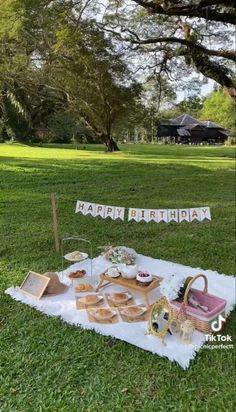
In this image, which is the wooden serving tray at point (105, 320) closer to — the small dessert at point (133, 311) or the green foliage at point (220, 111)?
the small dessert at point (133, 311)

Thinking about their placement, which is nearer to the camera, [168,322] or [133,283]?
[168,322]

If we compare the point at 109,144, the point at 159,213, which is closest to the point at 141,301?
the point at 159,213

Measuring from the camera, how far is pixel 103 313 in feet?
9.60

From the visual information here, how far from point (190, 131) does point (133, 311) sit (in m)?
42.2

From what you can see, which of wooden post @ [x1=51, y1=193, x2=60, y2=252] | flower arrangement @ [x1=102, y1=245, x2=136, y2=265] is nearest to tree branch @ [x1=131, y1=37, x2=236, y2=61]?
wooden post @ [x1=51, y1=193, x2=60, y2=252]

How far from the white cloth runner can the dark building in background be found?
39.9 metres

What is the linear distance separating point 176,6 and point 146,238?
5942mm

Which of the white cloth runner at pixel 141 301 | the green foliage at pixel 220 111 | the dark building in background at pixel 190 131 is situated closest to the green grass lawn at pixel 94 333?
the white cloth runner at pixel 141 301

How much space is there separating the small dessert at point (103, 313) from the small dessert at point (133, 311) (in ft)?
0.33

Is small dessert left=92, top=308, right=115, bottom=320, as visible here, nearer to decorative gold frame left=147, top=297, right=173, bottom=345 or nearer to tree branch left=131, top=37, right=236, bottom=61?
decorative gold frame left=147, top=297, right=173, bottom=345

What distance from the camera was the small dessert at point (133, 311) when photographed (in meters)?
2.89

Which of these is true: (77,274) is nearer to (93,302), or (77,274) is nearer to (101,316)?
(93,302)

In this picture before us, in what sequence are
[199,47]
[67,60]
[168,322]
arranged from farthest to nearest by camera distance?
[67,60] < [199,47] < [168,322]

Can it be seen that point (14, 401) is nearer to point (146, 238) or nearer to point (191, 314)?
point (191, 314)
